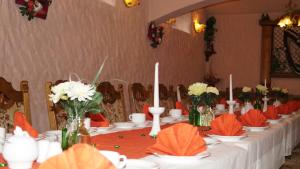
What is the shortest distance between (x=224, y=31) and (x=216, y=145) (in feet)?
24.6

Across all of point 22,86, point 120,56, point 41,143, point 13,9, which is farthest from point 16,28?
point 41,143

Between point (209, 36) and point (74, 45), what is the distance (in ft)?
17.2

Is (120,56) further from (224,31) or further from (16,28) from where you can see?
(224,31)

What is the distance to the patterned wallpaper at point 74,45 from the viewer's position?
359cm

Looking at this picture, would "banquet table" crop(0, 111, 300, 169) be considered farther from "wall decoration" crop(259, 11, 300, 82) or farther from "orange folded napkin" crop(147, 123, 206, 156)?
"wall decoration" crop(259, 11, 300, 82)

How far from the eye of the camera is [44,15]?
3879mm

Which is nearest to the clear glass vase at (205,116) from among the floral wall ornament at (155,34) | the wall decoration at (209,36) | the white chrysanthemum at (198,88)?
the white chrysanthemum at (198,88)

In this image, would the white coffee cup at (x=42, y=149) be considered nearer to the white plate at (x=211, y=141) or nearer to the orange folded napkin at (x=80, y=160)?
the orange folded napkin at (x=80, y=160)

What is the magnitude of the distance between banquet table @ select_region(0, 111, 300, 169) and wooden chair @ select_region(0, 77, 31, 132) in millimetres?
487

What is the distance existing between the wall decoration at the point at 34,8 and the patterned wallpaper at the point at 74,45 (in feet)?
0.17

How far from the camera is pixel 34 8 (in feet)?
12.2

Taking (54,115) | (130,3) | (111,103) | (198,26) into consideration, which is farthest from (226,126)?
(198,26)

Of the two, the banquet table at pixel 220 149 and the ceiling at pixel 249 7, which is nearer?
the banquet table at pixel 220 149

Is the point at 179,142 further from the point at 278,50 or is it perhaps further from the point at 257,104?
the point at 278,50
